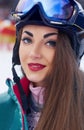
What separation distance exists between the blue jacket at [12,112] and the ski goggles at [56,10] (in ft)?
0.82

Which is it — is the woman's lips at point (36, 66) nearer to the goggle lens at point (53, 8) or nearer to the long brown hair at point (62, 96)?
the long brown hair at point (62, 96)

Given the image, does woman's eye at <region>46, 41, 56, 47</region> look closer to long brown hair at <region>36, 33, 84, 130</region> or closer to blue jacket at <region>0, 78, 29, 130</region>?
long brown hair at <region>36, 33, 84, 130</region>

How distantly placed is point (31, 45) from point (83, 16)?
219 millimetres

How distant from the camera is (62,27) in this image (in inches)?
56.1

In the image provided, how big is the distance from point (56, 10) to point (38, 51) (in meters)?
0.17

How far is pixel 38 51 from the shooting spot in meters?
1.41

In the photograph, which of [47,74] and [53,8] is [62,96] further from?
[53,8]

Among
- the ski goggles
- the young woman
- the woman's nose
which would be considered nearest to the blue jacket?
the young woman

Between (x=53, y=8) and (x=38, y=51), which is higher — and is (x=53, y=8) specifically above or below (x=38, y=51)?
above

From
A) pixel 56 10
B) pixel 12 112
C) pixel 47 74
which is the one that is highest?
pixel 56 10

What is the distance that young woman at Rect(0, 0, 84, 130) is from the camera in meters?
1.42

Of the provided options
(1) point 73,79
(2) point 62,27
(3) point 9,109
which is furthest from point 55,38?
(3) point 9,109

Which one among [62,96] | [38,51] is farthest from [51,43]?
[62,96]

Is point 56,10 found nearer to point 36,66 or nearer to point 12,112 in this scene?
point 36,66
